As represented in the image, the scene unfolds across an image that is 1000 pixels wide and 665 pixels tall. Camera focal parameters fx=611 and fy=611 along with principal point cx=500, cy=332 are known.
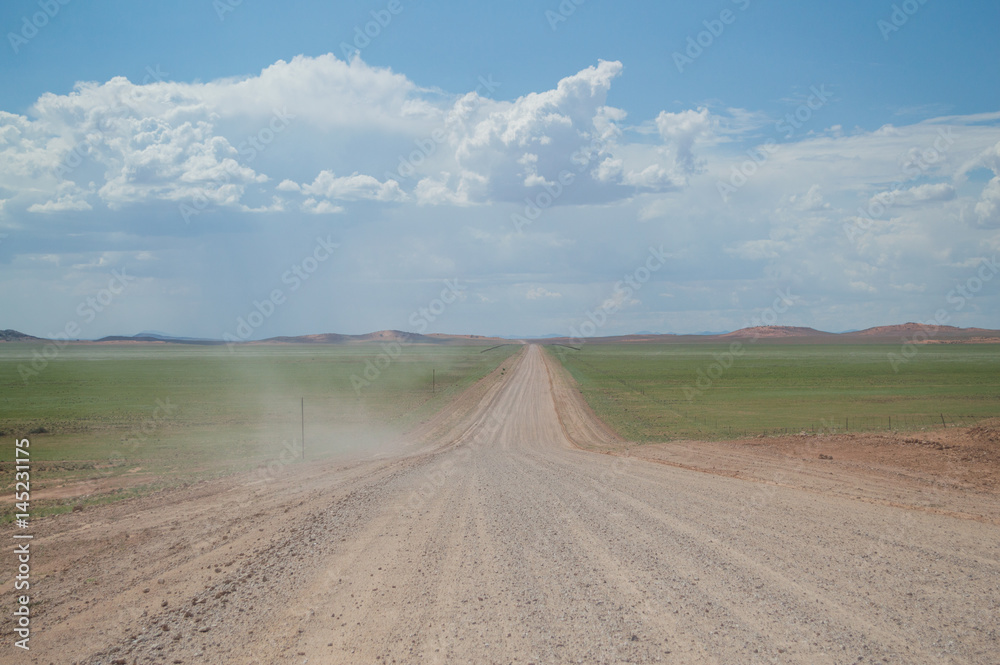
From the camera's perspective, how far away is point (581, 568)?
9.17m

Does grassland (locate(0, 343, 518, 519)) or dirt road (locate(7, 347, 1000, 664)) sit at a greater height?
dirt road (locate(7, 347, 1000, 664))

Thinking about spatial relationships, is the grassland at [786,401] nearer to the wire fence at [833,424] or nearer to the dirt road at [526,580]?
the wire fence at [833,424]

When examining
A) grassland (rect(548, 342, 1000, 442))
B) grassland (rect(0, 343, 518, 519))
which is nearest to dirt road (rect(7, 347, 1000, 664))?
grassland (rect(0, 343, 518, 519))

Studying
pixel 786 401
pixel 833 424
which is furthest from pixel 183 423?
pixel 786 401

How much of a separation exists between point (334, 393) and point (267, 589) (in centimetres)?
5037

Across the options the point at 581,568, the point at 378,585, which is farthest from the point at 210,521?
the point at 581,568

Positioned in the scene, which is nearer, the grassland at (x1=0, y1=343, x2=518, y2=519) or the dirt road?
the dirt road

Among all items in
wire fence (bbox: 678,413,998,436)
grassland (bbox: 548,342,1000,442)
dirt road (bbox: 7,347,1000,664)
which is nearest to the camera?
dirt road (bbox: 7,347,1000,664)

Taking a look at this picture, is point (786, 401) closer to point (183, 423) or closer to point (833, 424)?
point (833, 424)

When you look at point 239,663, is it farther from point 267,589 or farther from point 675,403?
point 675,403

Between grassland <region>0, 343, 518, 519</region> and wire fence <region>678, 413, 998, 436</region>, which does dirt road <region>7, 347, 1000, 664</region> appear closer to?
grassland <region>0, 343, 518, 519</region>

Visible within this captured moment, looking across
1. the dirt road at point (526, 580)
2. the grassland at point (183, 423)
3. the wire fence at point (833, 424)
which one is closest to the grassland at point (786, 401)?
the wire fence at point (833, 424)

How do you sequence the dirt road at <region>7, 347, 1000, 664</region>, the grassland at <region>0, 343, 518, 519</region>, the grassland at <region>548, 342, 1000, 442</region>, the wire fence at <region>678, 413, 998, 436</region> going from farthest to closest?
the grassland at <region>548, 342, 1000, 442</region> < the wire fence at <region>678, 413, 998, 436</region> < the grassland at <region>0, 343, 518, 519</region> < the dirt road at <region>7, 347, 1000, 664</region>

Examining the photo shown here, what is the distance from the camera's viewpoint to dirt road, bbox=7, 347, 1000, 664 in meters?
6.89
